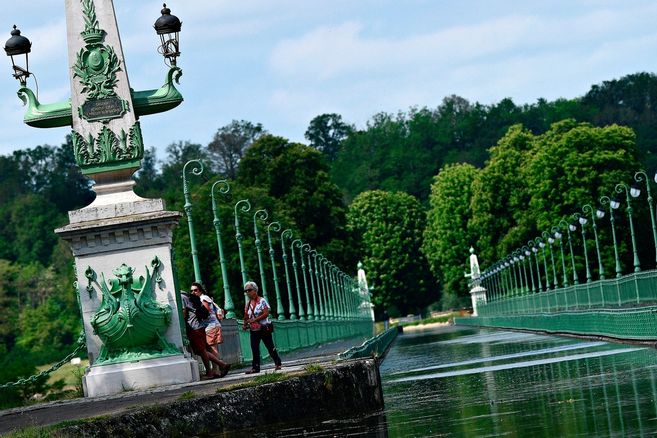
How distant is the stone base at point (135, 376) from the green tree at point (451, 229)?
371ft

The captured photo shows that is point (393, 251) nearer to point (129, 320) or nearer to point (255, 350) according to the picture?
point (255, 350)

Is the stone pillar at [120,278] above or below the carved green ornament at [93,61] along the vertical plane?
below

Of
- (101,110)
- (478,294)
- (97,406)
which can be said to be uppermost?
(101,110)

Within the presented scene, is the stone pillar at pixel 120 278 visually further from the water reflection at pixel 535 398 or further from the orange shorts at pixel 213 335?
the water reflection at pixel 535 398

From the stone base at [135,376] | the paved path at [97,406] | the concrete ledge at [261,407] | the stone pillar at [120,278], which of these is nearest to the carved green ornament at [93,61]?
the stone pillar at [120,278]

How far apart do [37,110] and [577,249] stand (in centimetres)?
8276

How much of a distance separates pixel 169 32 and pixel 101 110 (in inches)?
71.2

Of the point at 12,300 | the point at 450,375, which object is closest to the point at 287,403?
the point at 450,375

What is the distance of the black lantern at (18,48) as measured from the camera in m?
24.7

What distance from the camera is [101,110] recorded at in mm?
24094

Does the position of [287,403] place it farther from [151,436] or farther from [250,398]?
[151,436]

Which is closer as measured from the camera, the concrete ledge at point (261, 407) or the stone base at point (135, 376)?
the concrete ledge at point (261, 407)

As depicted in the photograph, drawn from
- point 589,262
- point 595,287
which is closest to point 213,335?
point 595,287

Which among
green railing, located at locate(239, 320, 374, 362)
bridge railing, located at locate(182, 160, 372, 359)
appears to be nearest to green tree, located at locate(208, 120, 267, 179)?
bridge railing, located at locate(182, 160, 372, 359)
